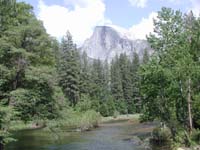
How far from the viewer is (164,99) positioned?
31.0m

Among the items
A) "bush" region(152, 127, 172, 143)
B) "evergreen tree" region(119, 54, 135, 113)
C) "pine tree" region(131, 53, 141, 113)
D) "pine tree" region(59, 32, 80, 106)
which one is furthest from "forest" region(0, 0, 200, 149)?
"evergreen tree" region(119, 54, 135, 113)

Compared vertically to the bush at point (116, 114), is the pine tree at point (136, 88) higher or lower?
higher

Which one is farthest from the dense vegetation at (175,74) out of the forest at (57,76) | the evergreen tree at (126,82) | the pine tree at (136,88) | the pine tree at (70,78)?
the evergreen tree at (126,82)

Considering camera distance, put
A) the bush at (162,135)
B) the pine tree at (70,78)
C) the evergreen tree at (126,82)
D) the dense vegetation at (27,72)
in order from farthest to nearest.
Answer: the evergreen tree at (126,82), the pine tree at (70,78), the bush at (162,135), the dense vegetation at (27,72)

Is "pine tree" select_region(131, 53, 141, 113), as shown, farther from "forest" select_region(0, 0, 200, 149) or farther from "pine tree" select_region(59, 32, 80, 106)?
"forest" select_region(0, 0, 200, 149)

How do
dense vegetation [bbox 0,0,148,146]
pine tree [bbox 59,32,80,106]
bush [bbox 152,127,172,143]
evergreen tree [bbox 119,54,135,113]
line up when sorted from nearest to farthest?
dense vegetation [bbox 0,0,148,146] < bush [bbox 152,127,172,143] < pine tree [bbox 59,32,80,106] < evergreen tree [bbox 119,54,135,113]

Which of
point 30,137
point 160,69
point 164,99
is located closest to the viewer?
point 160,69

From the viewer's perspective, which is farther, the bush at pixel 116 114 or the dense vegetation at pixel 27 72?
the bush at pixel 116 114

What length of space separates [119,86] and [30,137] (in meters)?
47.3

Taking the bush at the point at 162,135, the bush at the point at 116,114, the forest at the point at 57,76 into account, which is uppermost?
the forest at the point at 57,76

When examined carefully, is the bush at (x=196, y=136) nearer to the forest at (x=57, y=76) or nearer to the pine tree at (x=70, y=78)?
the forest at (x=57, y=76)

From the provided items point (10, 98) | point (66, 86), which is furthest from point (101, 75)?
point (10, 98)

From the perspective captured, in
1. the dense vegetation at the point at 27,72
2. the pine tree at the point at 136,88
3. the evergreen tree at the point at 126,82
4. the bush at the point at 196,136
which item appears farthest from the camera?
the evergreen tree at the point at 126,82

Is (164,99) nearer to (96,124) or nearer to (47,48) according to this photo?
(47,48)
